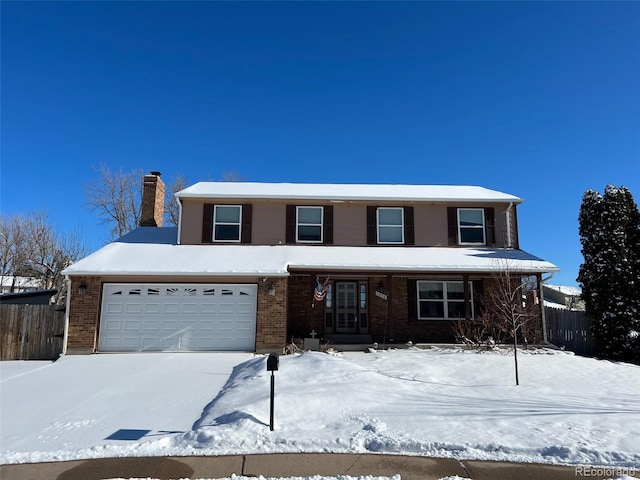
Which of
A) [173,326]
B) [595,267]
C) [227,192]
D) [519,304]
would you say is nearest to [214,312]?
[173,326]

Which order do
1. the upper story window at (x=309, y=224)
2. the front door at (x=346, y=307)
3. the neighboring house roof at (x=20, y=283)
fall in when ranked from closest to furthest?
the front door at (x=346, y=307) → the upper story window at (x=309, y=224) → the neighboring house roof at (x=20, y=283)

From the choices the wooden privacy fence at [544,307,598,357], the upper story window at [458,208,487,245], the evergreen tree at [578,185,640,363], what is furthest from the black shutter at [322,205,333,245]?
the evergreen tree at [578,185,640,363]

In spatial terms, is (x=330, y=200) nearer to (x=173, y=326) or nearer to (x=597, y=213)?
(x=173, y=326)

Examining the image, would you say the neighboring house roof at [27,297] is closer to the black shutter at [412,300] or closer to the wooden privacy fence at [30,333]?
the wooden privacy fence at [30,333]

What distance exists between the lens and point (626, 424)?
19.2ft

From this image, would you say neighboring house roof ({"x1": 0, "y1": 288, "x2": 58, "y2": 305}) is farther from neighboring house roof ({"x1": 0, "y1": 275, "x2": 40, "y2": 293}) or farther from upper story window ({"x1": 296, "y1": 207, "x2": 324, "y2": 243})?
neighboring house roof ({"x1": 0, "y1": 275, "x2": 40, "y2": 293})

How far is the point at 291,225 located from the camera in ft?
49.6

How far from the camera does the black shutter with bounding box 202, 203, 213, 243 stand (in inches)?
586

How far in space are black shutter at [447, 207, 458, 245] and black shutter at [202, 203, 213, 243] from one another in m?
8.97

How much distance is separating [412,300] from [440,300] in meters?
1.05

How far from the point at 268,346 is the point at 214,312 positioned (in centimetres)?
201

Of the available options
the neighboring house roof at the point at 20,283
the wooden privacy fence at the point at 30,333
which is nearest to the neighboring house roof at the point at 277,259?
the wooden privacy fence at the point at 30,333

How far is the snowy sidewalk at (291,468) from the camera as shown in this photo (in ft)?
14.6

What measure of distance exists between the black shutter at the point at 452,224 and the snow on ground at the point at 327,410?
5730 mm
